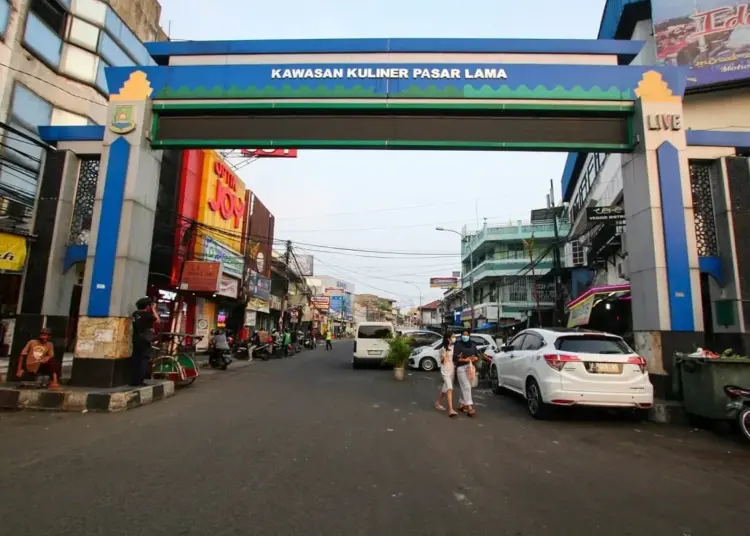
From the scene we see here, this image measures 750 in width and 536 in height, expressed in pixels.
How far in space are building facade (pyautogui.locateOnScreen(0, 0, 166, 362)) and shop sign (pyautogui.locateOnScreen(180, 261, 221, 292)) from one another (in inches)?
158

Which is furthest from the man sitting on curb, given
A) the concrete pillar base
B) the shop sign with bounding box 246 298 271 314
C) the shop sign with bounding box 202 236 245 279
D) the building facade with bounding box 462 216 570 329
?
the building facade with bounding box 462 216 570 329

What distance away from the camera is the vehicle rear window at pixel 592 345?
25.3 feet

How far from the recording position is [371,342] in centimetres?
1941

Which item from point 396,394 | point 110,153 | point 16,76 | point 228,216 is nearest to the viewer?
point 110,153

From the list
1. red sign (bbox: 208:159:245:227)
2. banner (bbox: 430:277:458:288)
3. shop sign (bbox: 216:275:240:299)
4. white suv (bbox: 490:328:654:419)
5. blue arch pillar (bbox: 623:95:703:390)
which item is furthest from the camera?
banner (bbox: 430:277:458:288)

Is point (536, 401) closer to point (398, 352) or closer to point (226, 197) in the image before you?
point (398, 352)

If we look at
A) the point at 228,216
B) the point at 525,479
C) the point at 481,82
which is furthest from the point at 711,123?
the point at 228,216

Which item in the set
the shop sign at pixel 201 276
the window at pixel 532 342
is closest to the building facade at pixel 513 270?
the shop sign at pixel 201 276

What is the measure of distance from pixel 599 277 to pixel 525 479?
76.3 feet

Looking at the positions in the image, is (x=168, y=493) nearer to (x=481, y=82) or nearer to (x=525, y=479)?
(x=525, y=479)

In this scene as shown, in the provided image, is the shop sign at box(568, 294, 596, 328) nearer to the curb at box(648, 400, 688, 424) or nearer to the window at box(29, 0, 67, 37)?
the curb at box(648, 400, 688, 424)

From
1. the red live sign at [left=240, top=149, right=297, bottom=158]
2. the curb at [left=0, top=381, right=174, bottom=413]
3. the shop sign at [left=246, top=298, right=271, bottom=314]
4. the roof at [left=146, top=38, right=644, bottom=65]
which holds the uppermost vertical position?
the red live sign at [left=240, top=149, right=297, bottom=158]

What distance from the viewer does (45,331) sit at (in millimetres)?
8539

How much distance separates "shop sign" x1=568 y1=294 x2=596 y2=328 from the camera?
55.5 ft
